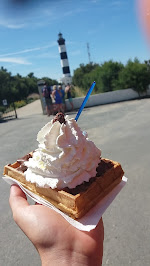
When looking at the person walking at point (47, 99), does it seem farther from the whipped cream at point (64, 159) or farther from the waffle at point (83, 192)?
the whipped cream at point (64, 159)

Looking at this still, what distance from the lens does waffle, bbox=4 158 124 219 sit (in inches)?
83.2

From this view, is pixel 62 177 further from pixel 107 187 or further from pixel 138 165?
pixel 138 165

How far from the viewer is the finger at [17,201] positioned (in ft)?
7.84

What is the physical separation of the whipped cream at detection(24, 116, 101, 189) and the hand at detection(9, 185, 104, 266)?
325 millimetres

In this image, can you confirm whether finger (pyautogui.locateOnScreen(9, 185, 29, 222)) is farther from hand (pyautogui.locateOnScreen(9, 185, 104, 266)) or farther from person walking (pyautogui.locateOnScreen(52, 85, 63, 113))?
person walking (pyautogui.locateOnScreen(52, 85, 63, 113))

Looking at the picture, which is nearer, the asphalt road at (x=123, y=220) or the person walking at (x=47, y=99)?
the asphalt road at (x=123, y=220)

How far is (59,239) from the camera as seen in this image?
2.04 meters

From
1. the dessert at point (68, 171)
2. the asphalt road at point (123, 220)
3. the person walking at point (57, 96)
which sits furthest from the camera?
the person walking at point (57, 96)

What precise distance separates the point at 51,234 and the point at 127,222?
2.34m

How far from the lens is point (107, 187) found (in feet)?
8.13

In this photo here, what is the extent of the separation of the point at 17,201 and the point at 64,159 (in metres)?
0.77

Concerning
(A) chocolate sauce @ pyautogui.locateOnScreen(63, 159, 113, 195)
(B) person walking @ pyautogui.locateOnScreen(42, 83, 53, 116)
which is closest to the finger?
(A) chocolate sauce @ pyautogui.locateOnScreen(63, 159, 113, 195)

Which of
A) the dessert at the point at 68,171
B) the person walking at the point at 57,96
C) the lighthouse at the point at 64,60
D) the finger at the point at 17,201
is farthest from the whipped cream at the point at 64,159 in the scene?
the lighthouse at the point at 64,60

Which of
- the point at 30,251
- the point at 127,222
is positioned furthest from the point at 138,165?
the point at 30,251
